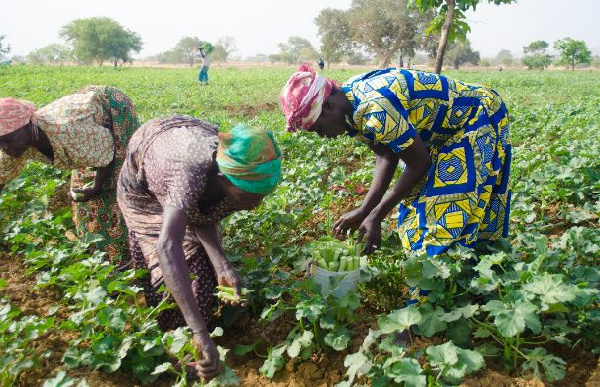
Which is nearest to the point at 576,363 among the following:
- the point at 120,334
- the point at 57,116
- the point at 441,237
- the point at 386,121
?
the point at 441,237

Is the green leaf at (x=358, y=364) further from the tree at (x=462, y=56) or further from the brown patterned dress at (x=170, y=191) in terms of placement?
the tree at (x=462, y=56)

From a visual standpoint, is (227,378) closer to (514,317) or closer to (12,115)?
(514,317)

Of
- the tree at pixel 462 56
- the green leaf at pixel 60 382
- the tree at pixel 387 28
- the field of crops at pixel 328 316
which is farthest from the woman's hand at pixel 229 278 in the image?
the tree at pixel 462 56

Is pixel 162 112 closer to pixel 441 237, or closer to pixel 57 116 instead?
pixel 57 116

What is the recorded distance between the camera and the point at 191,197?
2025 mm

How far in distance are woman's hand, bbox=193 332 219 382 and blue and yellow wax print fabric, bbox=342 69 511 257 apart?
45.3 inches

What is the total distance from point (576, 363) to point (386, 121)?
4.88 feet

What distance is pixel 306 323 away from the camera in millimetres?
2547

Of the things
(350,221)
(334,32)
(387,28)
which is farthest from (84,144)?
(334,32)

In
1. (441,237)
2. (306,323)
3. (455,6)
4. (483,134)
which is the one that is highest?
(455,6)

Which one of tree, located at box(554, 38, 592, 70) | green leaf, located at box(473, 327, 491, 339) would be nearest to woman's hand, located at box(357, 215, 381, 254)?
green leaf, located at box(473, 327, 491, 339)

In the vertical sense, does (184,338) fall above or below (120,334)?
above

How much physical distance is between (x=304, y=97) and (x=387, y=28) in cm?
4346

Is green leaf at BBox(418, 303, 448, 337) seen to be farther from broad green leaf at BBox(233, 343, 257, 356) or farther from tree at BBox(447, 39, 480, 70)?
tree at BBox(447, 39, 480, 70)
